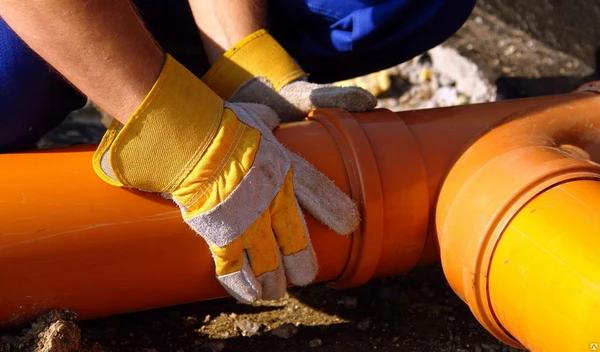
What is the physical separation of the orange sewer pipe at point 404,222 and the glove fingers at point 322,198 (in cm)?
3

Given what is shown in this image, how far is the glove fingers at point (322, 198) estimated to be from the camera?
Result: 1495 mm

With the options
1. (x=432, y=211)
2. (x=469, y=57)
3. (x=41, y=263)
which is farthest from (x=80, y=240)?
(x=469, y=57)

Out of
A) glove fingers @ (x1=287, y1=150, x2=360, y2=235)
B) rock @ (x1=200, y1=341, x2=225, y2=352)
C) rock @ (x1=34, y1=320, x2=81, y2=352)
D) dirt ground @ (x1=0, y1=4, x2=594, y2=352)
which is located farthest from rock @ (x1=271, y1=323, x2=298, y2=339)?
rock @ (x1=34, y1=320, x2=81, y2=352)

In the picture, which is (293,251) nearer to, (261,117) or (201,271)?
(201,271)

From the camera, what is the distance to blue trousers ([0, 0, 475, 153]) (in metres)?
1.76

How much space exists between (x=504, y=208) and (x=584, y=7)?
1.47m

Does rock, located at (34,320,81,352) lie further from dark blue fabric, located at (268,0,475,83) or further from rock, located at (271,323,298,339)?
dark blue fabric, located at (268,0,475,83)

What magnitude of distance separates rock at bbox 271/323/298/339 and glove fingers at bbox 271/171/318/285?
0.25 m

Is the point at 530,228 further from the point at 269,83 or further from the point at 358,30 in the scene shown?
the point at 358,30

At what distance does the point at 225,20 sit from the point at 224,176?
63 cm

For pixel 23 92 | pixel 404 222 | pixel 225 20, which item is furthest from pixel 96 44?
pixel 404 222

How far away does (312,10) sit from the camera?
2057 millimetres

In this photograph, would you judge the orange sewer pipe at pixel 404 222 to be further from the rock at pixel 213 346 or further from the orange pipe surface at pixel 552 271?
the rock at pixel 213 346

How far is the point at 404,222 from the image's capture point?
1.59m
